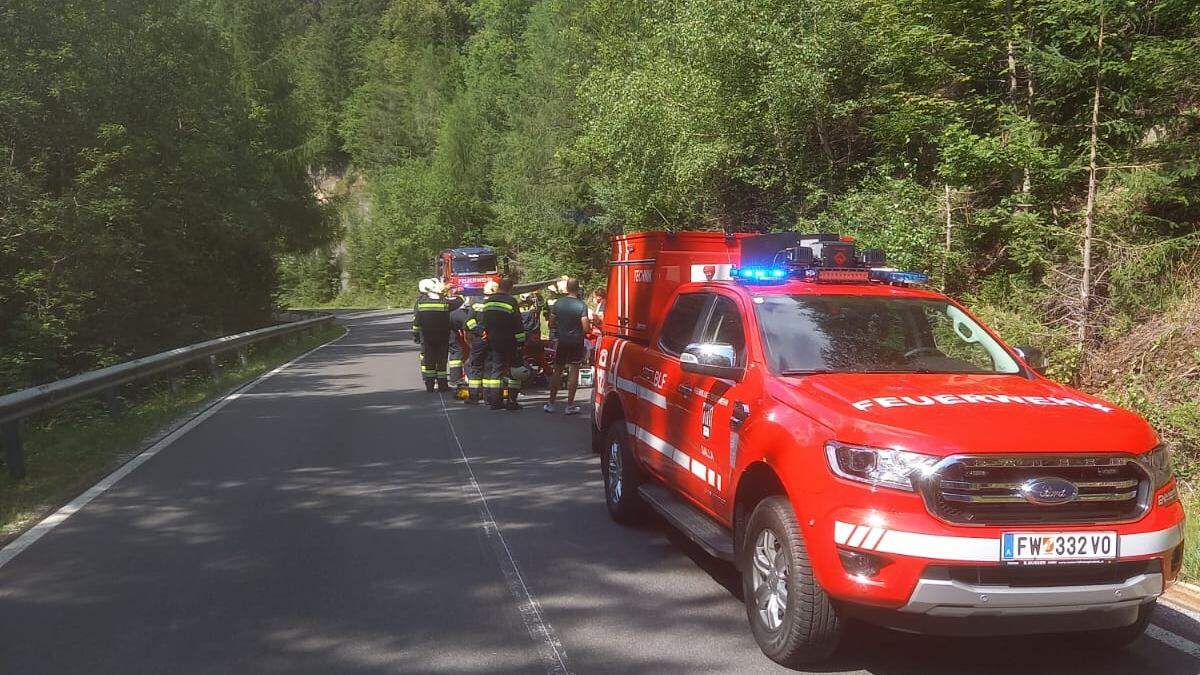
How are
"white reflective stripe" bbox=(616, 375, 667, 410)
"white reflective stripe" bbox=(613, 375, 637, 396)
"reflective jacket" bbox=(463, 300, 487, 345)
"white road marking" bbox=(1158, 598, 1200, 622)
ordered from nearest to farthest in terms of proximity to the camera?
"white road marking" bbox=(1158, 598, 1200, 622) < "white reflective stripe" bbox=(616, 375, 667, 410) < "white reflective stripe" bbox=(613, 375, 637, 396) < "reflective jacket" bbox=(463, 300, 487, 345)

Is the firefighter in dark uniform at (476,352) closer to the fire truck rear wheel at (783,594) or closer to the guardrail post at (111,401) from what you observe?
the guardrail post at (111,401)

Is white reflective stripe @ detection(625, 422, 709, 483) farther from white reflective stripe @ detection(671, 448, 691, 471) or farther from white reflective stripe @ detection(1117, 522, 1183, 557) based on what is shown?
white reflective stripe @ detection(1117, 522, 1183, 557)

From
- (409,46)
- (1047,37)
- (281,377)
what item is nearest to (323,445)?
(281,377)

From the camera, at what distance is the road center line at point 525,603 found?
4.38 metres

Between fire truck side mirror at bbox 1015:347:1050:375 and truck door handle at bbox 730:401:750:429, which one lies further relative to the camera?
fire truck side mirror at bbox 1015:347:1050:375

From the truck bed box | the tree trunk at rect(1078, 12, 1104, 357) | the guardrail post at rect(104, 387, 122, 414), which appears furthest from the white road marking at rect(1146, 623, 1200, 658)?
the guardrail post at rect(104, 387, 122, 414)

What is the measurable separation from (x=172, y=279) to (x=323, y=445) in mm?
16441

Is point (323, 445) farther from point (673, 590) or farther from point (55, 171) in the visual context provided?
point (55, 171)

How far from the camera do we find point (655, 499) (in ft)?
20.1

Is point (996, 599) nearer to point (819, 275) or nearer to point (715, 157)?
point (819, 275)

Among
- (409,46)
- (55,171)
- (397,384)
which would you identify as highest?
(409,46)

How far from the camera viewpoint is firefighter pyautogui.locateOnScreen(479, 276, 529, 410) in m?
12.9

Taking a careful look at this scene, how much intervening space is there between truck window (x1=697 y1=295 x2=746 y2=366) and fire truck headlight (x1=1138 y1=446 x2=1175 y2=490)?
1.96 m

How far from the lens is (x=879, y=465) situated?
12.7ft
